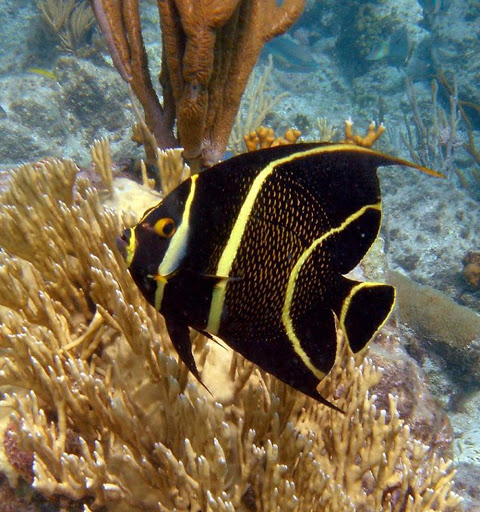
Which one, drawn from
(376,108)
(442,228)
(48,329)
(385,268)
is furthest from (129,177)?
(376,108)

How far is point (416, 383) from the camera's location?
3.17 metres

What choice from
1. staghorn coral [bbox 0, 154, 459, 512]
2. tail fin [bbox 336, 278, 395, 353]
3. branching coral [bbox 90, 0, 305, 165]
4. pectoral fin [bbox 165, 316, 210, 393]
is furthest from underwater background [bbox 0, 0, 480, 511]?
tail fin [bbox 336, 278, 395, 353]

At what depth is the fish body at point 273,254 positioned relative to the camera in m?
1.06

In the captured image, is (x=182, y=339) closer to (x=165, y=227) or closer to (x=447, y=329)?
(x=165, y=227)

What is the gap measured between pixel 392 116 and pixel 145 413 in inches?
536

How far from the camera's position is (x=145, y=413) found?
80.5 inches

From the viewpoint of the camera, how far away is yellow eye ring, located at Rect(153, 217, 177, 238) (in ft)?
3.40

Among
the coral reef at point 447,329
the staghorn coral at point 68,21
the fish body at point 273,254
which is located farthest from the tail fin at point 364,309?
the staghorn coral at point 68,21

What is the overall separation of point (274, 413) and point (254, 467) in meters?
0.24

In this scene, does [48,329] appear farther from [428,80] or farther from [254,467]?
[428,80]

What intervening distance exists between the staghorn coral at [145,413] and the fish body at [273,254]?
0.73 metres

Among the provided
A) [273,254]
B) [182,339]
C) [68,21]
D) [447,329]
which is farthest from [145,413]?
[68,21]

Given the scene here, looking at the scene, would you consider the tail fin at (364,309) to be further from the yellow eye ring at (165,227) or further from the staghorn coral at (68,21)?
the staghorn coral at (68,21)

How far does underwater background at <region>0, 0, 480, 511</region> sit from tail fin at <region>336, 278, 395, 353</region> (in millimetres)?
1859
